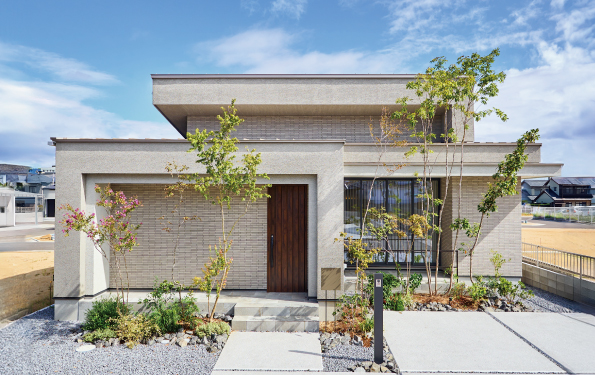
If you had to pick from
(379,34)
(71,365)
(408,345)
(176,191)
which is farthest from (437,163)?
(71,365)

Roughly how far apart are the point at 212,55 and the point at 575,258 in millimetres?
12551

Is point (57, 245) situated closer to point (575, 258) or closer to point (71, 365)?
point (71, 365)

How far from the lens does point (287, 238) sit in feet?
27.4

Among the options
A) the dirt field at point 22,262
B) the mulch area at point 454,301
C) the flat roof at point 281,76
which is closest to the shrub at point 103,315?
the mulch area at point 454,301

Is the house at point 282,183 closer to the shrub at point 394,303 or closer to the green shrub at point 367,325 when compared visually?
the green shrub at point 367,325

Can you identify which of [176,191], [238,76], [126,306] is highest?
[238,76]

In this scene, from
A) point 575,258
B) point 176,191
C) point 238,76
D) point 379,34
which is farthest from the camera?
point 238,76

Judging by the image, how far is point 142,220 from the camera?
832 centimetres

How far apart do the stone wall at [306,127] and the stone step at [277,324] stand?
624 cm

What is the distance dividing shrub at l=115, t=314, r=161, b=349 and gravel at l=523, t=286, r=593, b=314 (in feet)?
28.9

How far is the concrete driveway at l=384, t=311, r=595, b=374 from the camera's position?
5.14 metres

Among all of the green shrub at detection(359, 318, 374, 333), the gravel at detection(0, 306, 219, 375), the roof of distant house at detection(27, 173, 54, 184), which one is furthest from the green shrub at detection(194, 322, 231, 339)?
the roof of distant house at detection(27, 173, 54, 184)

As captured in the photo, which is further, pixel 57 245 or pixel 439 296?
pixel 439 296

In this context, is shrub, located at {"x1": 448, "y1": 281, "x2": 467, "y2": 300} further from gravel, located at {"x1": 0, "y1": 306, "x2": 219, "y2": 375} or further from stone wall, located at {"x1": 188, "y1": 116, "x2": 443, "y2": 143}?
gravel, located at {"x1": 0, "y1": 306, "x2": 219, "y2": 375}
